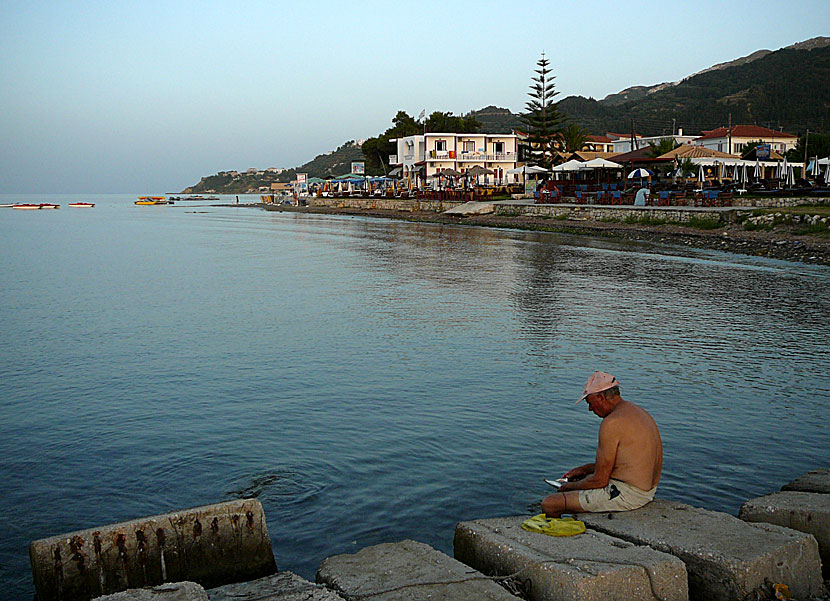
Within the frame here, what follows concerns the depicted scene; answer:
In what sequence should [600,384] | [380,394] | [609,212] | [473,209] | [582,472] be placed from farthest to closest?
1. [473,209]
2. [609,212]
3. [380,394]
4. [582,472]
5. [600,384]

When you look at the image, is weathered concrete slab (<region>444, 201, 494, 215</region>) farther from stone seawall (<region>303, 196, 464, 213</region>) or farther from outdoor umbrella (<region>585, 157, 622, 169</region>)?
outdoor umbrella (<region>585, 157, 622, 169</region>)

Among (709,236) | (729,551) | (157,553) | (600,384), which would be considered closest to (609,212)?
(709,236)

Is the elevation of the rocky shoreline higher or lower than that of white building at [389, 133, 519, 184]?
lower

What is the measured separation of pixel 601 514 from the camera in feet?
16.7

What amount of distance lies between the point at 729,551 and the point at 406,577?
6.13ft

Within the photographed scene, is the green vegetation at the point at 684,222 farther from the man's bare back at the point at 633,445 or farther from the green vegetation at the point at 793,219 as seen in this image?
the man's bare back at the point at 633,445

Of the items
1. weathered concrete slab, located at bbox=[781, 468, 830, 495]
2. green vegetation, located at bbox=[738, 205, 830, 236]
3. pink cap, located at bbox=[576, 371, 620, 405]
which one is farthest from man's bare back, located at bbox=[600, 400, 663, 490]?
green vegetation, located at bbox=[738, 205, 830, 236]

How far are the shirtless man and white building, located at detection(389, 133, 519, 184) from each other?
72.6 metres

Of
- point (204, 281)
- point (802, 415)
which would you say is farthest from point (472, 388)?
point (204, 281)

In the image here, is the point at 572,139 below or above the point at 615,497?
above

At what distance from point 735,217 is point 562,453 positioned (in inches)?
1020

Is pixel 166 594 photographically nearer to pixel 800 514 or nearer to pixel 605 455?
pixel 605 455

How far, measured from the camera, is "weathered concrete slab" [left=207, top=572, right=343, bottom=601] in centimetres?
404

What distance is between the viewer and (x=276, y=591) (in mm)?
4238
